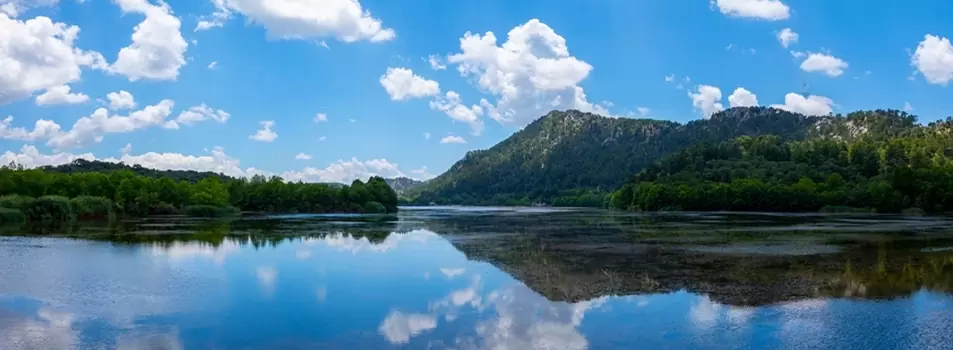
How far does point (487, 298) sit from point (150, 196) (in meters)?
120

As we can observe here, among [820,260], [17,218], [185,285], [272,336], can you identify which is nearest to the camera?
[272,336]

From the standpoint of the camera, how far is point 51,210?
9431 centimetres

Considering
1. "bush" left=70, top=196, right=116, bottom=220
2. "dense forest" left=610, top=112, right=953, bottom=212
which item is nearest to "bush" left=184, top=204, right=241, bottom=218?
"bush" left=70, top=196, right=116, bottom=220

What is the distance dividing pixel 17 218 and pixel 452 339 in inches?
3531

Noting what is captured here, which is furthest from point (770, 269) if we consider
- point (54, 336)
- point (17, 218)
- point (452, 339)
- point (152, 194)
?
point (152, 194)

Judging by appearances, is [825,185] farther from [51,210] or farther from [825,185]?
[51,210]

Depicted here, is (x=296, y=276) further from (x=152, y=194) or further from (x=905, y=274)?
(x=152, y=194)

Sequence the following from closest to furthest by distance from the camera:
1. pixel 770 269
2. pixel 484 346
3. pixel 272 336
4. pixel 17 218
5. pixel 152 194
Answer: pixel 484 346 → pixel 272 336 → pixel 770 269 → pixel 17 218 → pixel 152 194

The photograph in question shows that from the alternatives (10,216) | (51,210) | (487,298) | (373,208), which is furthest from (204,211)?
(487,298)

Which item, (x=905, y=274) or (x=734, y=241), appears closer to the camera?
(x=905, y=274)

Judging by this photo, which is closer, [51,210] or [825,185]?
[51,210]

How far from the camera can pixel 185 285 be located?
27516 mm

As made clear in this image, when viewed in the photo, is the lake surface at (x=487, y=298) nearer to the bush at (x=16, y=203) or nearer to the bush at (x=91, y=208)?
the bush at (x=16, y=203)

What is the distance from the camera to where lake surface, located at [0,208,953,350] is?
1706 cm
